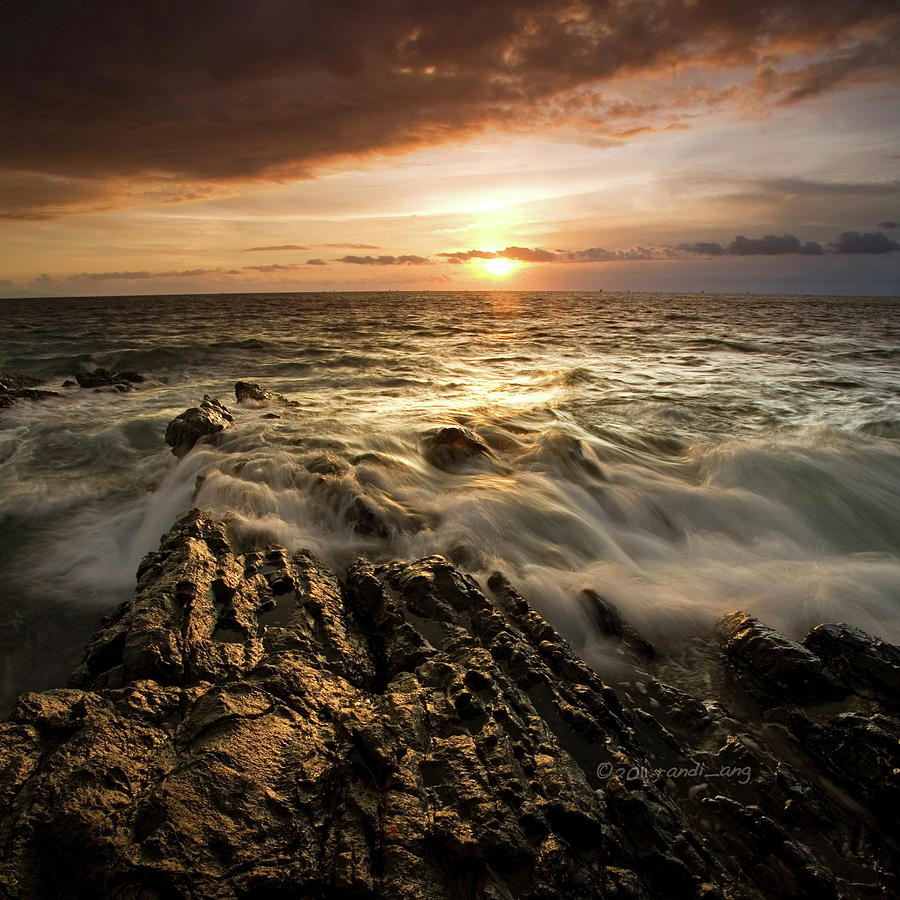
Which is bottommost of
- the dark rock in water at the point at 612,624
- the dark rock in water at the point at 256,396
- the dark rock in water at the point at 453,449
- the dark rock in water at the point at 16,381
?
the dark rock in water at the point at 612,624

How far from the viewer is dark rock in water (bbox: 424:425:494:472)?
9156 mm

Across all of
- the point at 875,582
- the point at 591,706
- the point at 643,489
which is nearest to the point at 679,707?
the point at 591,706

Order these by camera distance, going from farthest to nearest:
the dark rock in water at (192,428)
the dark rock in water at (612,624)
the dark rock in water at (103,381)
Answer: the dark rock in water at (103,381) < the dark rock in water at (192,428) < the dark rock in water at (612,624)

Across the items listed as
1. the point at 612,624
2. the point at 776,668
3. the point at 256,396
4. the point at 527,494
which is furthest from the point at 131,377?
the point at 776,668

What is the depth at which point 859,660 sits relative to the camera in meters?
4.18

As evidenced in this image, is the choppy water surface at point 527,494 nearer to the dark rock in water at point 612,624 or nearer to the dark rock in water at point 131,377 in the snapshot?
the dark rock in water at point 612,624

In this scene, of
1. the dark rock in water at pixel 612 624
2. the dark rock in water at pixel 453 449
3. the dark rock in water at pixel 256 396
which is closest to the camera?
the dark rock in water at pixel 612 624

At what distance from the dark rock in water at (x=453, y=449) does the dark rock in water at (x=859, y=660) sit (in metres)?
5.62

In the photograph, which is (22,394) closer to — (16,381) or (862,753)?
(16,381)

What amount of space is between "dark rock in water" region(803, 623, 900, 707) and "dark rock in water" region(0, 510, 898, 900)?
3.33ft

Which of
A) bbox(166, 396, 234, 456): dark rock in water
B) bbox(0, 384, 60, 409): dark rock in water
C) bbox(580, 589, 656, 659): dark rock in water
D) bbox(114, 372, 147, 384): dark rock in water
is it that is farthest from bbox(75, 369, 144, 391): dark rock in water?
bbox(580, 589, 656, 659): dark rock in water

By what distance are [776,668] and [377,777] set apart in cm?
340

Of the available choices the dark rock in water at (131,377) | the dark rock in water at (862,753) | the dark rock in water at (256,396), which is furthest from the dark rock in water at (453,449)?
the dark rock in water at (131,377)

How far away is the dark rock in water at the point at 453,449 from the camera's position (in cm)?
916
